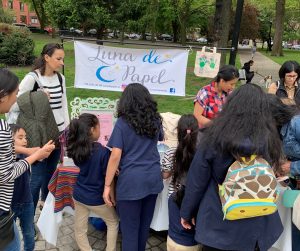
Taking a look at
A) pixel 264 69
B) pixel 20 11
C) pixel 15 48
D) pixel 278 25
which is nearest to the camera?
pixel 15 48

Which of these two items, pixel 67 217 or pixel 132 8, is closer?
pixel 67 217

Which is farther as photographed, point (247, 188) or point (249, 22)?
point (249, 22)

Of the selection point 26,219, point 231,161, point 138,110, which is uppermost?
point 138,110

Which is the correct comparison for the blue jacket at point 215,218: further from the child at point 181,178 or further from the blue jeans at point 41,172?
Answer: the blue jeans at point 41,172

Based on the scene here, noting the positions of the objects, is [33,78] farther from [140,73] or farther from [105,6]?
[105,6]

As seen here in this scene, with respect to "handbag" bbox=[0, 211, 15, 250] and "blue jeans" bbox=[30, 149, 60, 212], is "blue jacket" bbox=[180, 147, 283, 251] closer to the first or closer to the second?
"handbag" bbox=[0, 211, 15, 250]

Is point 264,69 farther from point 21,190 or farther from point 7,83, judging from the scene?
point 7,83

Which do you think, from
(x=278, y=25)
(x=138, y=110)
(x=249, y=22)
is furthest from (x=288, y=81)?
(x=249, y=22)

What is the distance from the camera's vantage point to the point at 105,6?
17.9m

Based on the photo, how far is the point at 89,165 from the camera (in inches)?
112

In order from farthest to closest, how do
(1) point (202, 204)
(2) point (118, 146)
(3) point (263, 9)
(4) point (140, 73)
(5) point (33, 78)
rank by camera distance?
1. (3) point (263, 9)
2. (4) point (140, 73)
3. (5) point (33, 78)
4. (2) point (118, 146)
5. (1) point (202, 204)

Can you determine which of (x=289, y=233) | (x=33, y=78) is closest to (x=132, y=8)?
(x=33, y=78)

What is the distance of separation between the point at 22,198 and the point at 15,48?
12.5 meters

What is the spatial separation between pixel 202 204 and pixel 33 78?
83.5 inches
